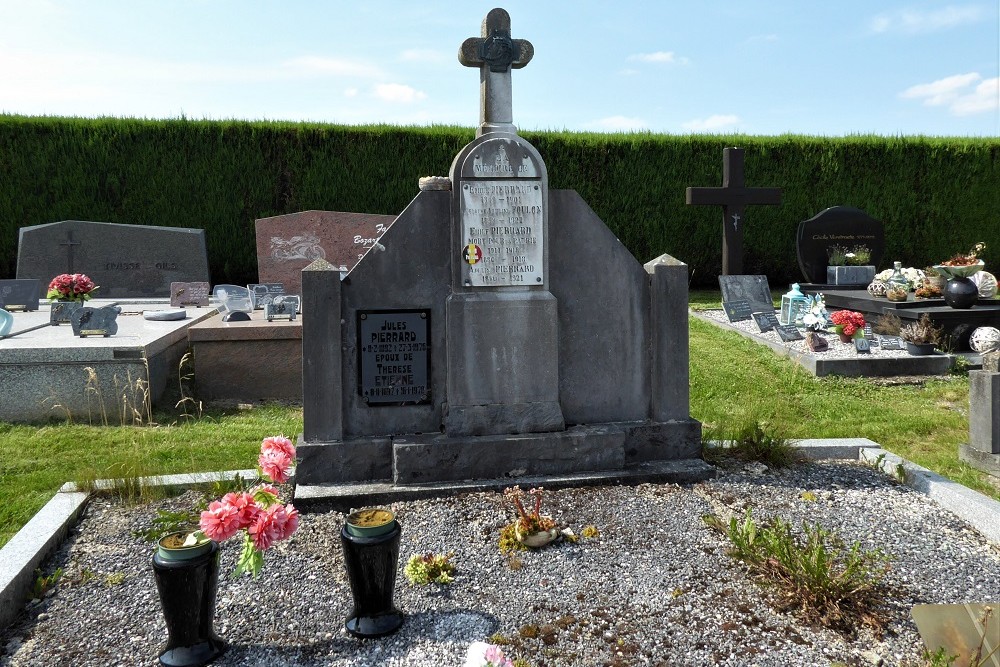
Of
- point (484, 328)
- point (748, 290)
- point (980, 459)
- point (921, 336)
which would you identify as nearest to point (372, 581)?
point (484, 328)

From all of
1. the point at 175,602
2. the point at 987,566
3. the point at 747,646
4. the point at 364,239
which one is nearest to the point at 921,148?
the point at 364,239

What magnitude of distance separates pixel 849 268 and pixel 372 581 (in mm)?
11781

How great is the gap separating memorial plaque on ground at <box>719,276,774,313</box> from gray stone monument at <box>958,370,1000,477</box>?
6.00 meters

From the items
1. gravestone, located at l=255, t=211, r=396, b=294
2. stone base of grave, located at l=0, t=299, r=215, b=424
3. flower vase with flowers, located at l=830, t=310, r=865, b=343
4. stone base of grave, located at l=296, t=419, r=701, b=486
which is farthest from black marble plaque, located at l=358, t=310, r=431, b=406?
flower vase with flowers, located at l=830, t=310, r=865, b=343

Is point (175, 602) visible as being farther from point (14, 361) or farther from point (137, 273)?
point (137, 273)

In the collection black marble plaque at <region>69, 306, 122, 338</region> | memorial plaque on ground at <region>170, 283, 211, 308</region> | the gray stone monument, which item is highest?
memorial plaque on ground at <region>170, 283, 211, 308</region>

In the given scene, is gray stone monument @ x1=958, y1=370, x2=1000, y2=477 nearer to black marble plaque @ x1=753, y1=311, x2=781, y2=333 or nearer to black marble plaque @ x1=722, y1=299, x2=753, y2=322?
black marble plaque @ x1=753, y1=311, x2=781, y2=333

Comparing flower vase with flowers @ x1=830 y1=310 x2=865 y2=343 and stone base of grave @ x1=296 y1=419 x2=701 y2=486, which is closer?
stone base of grave @ x1=296 y1=419 x2=701 y2=486

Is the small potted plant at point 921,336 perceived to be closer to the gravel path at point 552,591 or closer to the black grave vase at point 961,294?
the black grave vase at point 961,294

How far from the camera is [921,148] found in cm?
1576

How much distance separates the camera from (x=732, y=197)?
40.5 ft

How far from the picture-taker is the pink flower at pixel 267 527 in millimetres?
2623

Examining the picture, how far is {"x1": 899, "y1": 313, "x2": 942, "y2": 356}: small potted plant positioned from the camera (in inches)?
313

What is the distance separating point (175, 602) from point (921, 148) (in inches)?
672
